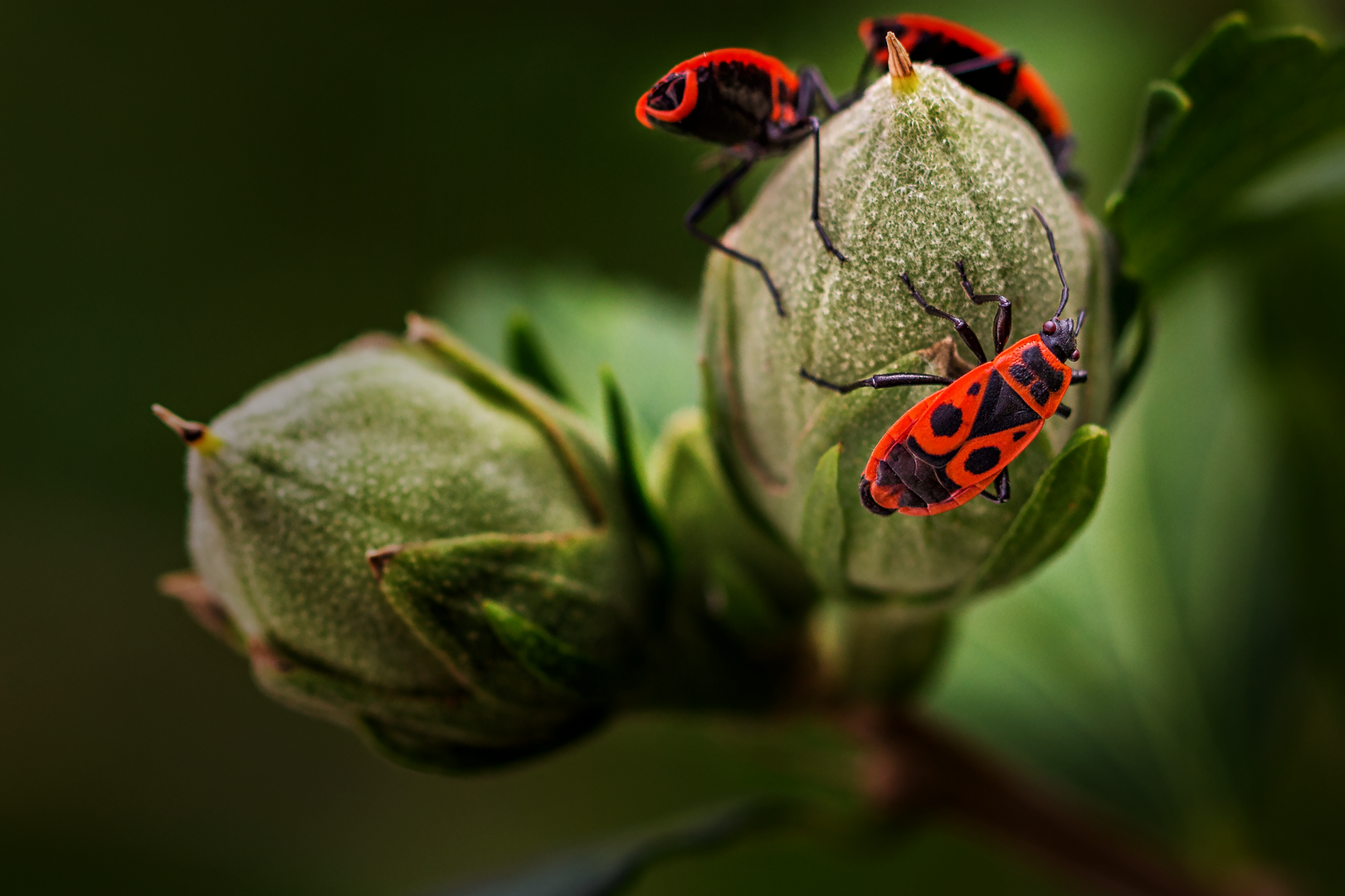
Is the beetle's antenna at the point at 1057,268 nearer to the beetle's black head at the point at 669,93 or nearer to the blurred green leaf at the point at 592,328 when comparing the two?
the beetle's black head at the point at 669,93

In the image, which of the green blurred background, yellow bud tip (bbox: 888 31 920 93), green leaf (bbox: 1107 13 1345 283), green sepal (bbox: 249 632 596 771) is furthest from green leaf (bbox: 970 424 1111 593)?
the green blurred background

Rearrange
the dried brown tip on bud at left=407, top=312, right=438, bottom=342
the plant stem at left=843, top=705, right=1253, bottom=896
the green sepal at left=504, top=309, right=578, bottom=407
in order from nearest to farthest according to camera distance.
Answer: the dried brown tip on bud at left=407, top=312, right=438, bottom=342
the green sepal at left=504, top=309, right=578, bottom=407
the plant stem at left=843, top=705, right=1253, bottom=896

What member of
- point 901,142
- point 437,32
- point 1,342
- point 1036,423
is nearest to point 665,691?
point 1036,423

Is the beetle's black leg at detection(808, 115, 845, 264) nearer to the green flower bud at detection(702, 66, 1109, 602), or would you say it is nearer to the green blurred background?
the green flower bud at detection(702, 66, 1109, 602)

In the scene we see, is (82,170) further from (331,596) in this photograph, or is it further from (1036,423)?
(1036,423)

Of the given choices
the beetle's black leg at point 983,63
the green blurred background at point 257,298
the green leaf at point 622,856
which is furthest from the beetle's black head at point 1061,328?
the green blurred background at point 257,298

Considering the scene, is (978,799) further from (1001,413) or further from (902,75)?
(902,75)
